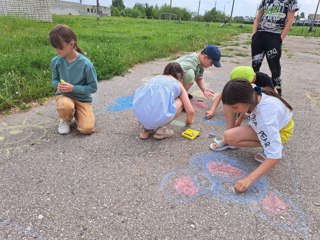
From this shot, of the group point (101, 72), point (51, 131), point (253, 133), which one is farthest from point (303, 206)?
point (101, 72)

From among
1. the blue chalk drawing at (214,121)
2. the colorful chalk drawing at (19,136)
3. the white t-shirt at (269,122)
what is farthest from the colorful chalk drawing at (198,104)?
the colorful chalk drawing at (19,136)

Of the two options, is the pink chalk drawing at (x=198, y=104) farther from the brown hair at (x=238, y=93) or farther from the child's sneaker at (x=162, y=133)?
the brown hair at (x=238, y=93)

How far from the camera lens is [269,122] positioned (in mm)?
2055

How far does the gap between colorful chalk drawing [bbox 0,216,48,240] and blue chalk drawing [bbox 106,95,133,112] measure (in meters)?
2.09

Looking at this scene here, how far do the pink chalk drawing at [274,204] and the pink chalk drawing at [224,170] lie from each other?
30 cm

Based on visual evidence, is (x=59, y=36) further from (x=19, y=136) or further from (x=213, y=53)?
Answer: (x=213, y=53)

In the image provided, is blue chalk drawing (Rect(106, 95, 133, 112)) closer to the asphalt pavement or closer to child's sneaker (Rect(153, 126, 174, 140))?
the asphalt pavement

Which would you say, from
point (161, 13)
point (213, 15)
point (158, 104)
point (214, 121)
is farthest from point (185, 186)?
Result: point (213, 15)

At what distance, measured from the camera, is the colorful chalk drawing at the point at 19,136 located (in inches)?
103

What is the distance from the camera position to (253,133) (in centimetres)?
242

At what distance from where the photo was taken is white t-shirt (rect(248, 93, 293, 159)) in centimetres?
201

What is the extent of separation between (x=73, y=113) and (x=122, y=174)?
1.10 meters

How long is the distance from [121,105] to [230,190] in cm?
219

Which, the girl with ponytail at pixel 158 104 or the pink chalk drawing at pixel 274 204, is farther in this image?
the girl with ponytail at pixel 158 104
